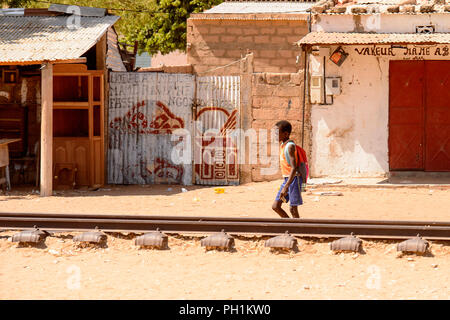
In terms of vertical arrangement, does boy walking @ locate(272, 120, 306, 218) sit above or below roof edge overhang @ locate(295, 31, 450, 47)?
below

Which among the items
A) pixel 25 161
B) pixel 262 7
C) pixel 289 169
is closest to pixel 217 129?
pixel 25 161

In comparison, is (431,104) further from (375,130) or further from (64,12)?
(64,12)

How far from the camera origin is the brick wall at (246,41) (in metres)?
20.8

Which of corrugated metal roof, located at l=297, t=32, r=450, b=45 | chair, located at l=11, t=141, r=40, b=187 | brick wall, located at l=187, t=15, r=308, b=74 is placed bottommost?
chair, located at l=11, t=141, r=40, b=187

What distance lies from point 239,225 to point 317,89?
7005 mm

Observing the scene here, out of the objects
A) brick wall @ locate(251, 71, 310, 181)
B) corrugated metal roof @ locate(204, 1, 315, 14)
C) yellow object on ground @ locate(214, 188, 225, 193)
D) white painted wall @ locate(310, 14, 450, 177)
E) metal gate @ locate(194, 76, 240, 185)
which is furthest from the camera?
corrugated metal roof @ locate(204, 1, 315, 14)

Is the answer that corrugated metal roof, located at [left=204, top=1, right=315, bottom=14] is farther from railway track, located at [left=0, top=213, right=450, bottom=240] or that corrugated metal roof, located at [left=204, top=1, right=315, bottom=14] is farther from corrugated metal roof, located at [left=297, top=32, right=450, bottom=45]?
railway track, located at [left=0, top=213, right=450, bottom=240]

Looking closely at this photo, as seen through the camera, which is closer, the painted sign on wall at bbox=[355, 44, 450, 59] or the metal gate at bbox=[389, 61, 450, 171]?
the painted sign on wall at bbox=[355, 44, 450, 59]

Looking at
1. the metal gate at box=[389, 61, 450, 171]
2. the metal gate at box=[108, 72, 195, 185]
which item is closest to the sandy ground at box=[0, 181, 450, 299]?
the metal gate at box=[108, 72, 195, 185]

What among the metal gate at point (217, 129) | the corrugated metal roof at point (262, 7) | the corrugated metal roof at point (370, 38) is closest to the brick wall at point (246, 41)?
the corrugated metal roof at point (262, 7)

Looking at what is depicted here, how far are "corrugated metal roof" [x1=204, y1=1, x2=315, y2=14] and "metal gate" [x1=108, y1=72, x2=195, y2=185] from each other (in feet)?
28.3

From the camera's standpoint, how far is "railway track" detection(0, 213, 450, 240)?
8992mm

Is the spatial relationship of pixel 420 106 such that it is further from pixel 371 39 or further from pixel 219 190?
pixel 219 190
